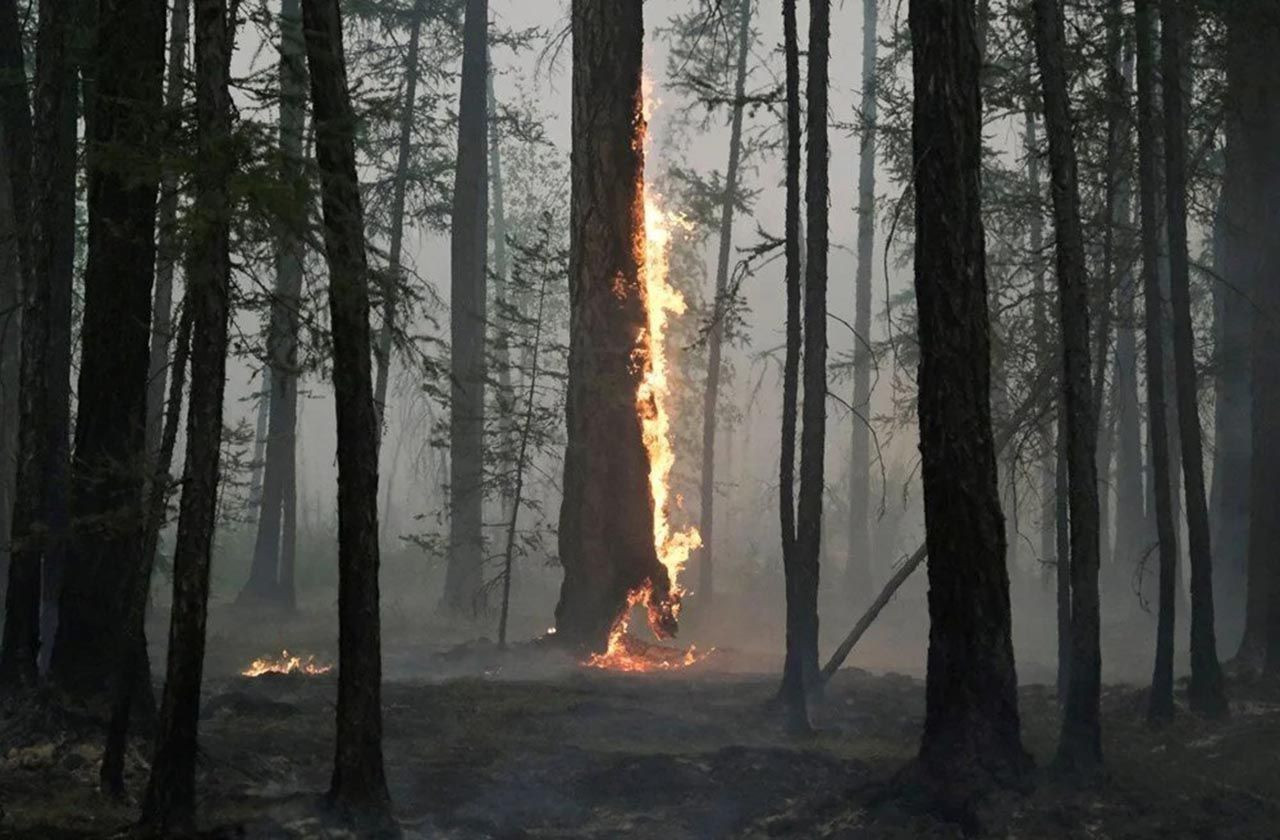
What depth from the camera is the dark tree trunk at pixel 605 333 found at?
17656 mm

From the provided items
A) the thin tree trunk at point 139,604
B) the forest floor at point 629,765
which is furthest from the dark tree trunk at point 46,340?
the thin tree trunk at point 139,604

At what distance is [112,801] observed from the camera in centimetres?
873

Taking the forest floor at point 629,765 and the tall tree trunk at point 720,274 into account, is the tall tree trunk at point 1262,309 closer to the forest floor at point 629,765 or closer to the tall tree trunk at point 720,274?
the forest floor at point 629,765

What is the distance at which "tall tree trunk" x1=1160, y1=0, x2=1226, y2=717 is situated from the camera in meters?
12.9

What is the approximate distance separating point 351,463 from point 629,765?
3960 millimetres

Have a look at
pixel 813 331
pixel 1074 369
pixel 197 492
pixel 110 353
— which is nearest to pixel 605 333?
pixel 813 331

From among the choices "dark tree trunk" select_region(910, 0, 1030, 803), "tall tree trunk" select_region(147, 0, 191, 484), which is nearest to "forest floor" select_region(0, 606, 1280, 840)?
"dark tree trunk" select_region(910, 0, 1030, 803)

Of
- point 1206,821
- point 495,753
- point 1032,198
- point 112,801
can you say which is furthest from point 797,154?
point 112,801

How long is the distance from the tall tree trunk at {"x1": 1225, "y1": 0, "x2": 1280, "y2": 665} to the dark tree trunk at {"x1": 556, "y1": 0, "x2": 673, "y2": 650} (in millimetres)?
7287

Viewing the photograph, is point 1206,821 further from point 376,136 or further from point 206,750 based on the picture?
point 376,136

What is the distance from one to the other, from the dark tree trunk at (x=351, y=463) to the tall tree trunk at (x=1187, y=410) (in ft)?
26.7

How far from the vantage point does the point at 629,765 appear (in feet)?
36.1

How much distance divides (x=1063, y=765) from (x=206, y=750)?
20.7 feet

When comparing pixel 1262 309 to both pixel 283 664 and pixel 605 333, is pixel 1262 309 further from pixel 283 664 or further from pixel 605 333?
pixel 283 664
